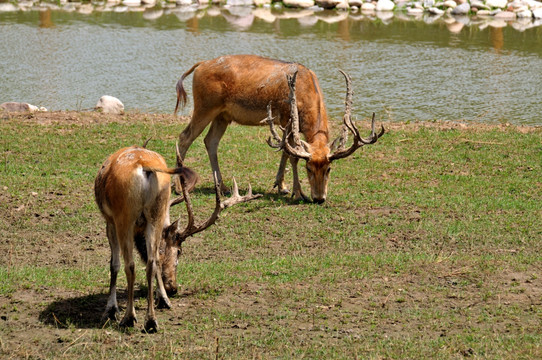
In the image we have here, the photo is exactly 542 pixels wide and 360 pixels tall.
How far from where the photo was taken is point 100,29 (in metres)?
25.6

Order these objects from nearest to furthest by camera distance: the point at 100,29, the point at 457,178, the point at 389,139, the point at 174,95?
the point at 457,178 < the point at 389,139 < the point at 174,95 < the point at 100,29

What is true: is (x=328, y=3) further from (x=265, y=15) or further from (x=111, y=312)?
(x=111, y=312)

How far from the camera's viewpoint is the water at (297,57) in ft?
56.7

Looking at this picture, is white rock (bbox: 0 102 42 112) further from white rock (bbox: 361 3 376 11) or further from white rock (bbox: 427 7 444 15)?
Result: white rock (bbox: 427 7 444 15)

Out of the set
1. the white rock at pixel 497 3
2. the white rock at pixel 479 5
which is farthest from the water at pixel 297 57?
the white rock at pixel 497 3

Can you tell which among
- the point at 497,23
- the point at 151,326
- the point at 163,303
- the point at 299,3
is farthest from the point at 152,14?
the point at 151,326

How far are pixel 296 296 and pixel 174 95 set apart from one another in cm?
1117

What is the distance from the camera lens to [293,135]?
34.7 ft


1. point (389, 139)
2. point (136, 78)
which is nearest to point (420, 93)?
point (389, 139)

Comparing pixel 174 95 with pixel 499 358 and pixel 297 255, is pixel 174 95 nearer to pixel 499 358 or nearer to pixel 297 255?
pixel 297 255

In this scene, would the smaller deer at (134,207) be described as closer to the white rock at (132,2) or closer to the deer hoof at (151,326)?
the deer hoof at (151,326)

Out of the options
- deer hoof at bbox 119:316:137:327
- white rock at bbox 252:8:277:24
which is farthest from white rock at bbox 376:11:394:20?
deer hoof at bbox 119:316:137:327

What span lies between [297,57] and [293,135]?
1115 cm

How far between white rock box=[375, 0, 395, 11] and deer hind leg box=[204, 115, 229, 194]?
70.2 feet
